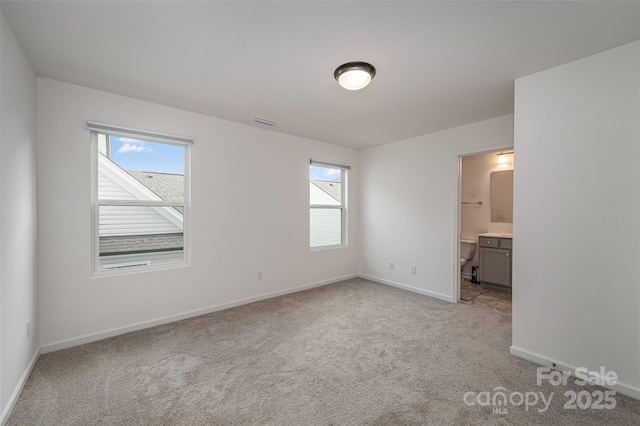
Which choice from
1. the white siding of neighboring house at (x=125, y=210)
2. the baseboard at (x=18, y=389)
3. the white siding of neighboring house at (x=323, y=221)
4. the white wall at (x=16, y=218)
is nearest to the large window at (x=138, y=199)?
the white siding of neighboring house at (x=125, y=210)

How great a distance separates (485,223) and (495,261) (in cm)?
82

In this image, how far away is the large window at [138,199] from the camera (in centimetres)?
279

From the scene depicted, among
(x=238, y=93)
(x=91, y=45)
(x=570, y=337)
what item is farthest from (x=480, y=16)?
(x=91, y=45)

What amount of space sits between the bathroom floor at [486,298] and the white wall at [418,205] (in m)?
0.36

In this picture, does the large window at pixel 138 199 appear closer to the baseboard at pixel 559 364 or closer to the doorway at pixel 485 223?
the baseboard at pixel 559 364

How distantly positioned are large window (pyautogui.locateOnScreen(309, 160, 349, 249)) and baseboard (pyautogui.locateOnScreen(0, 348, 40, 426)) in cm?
322

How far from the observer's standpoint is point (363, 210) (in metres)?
5.10

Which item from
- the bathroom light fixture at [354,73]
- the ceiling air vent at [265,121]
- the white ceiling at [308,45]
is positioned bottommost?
the bathroom light fixture at [354,73]

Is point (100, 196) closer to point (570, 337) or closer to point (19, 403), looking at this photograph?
point (19, 403)

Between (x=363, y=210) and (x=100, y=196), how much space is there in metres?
3.80

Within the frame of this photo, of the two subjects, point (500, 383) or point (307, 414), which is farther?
point (500, 383)

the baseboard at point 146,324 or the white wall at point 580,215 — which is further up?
the white wall at point 580,215

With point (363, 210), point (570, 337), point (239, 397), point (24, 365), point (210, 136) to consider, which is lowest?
point (239, 397)

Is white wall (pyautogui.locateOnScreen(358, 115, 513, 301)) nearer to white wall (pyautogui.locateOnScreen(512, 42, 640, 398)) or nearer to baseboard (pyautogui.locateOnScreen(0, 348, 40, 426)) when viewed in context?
white wall (pyautogui.locateOnScreen(512, 42, 640, 398))
